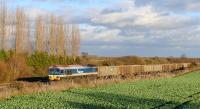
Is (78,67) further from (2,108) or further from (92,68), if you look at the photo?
(2,108)

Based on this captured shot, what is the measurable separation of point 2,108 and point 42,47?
171 ft

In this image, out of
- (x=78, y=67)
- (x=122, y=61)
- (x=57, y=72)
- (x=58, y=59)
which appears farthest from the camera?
(x=122, y=61)

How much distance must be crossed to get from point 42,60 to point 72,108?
4882cm

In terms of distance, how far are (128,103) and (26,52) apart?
43749mm

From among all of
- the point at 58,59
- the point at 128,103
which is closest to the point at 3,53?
the point at 58,59

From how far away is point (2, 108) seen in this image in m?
21.4

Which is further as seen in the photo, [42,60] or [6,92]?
[42,60]

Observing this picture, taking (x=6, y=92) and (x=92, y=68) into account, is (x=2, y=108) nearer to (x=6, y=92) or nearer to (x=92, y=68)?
(x=6, y=92)

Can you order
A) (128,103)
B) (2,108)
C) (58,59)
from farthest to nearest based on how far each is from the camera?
(58,59)
(128,103)
(2,108)

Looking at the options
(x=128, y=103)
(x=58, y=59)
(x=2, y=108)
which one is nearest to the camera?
(x=2, y=108)

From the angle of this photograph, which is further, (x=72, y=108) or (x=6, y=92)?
(x=6, y=92)

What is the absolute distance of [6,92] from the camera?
97.0 feet

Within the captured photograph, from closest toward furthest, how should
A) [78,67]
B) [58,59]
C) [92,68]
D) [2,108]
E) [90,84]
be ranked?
[2,108]
[90,84]
[78,67]
[92,68]
[58,59]

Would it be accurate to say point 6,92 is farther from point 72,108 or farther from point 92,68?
point 92,68
